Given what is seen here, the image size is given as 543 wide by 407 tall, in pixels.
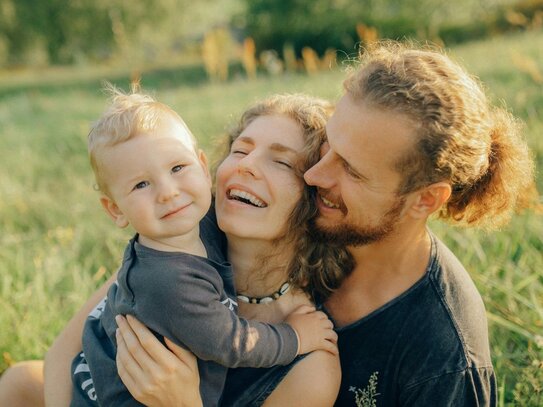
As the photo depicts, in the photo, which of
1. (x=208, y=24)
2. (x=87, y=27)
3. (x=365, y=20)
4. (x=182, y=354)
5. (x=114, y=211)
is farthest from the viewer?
(x=208, y=24)

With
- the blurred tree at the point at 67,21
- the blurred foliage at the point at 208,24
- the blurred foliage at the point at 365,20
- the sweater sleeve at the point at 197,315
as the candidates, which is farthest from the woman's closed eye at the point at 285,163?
the blurred tree at the point at 67,21

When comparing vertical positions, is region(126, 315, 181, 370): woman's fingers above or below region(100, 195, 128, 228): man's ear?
below

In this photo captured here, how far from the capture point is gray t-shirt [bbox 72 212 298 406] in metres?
2.21

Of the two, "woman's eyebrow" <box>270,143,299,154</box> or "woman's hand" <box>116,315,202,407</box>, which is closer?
"woman's hand" <box>116,315,202,407</box>

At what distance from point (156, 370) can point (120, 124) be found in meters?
0.88

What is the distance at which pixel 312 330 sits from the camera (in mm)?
2480

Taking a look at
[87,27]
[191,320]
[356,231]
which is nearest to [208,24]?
[87,27]

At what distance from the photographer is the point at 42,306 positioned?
372cm

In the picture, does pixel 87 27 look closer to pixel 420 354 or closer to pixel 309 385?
pixel 309 385

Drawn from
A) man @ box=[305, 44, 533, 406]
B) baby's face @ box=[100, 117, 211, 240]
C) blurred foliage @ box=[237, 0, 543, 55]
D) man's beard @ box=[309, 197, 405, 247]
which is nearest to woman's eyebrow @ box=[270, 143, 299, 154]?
man @ box=[305, 44, 533, 406]

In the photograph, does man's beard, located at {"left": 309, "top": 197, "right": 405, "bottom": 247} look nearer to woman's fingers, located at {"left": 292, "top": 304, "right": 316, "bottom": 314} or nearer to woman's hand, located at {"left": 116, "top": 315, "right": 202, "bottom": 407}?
woman's fingers, located at {"left": 292, "top": 304, "right": 316, "bottom": 314}

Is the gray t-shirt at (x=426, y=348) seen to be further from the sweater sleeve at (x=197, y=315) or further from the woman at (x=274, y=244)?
the sweater sleeve at (x=197, y=315)

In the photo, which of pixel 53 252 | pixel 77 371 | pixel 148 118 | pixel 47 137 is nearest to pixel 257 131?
pixel 148 118

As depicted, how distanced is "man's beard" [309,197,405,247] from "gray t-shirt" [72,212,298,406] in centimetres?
45
